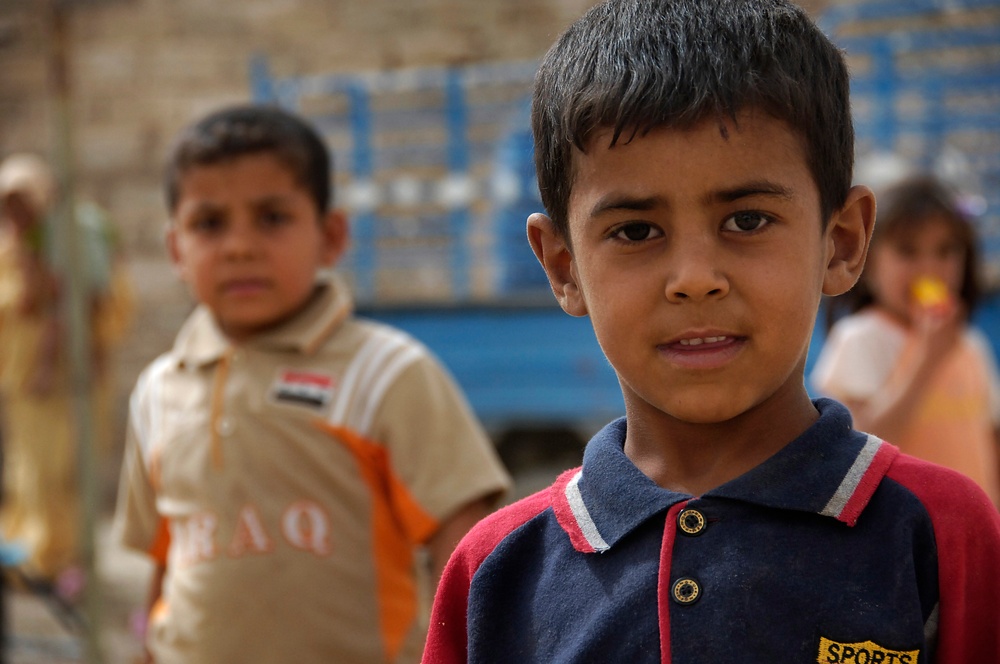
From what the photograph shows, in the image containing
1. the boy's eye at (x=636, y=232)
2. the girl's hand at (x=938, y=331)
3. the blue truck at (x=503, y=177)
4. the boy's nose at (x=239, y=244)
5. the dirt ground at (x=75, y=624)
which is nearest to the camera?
the boy's eye at (x=636, y=232)

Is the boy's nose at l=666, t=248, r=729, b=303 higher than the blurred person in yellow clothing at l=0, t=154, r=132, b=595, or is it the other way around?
the boy's nose at l=666, t=248, r=729, b=303

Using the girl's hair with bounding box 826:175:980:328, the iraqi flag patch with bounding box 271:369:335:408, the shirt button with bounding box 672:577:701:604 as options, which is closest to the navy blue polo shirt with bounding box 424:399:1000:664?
the shirt button with bounding box 672:577:701:604

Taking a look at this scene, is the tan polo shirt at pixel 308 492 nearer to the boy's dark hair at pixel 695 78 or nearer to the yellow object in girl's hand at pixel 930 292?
the boy's dark hair at pixel 695 78

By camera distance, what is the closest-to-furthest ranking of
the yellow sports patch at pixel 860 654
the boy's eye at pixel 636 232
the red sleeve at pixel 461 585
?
1. the yellow sports patch at pixel 860 654
2. the boy's eye at pixel 636 232
3. the red sleeve at pixel 461 585

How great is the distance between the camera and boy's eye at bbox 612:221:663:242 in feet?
3.84

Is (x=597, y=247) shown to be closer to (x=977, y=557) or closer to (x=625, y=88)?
(x=625, y=88)

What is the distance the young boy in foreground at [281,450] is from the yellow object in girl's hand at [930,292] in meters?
1.35

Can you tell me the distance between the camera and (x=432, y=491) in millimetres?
1922

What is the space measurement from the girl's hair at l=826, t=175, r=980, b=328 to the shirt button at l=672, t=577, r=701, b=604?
2.01 m

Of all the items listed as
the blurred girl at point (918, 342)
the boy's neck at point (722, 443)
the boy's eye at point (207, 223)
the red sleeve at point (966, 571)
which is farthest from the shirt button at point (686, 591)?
the blurred girl at point (918, 342)

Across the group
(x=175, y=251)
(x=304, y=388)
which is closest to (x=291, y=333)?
(x=304, y=388)

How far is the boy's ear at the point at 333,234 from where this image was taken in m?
2.26

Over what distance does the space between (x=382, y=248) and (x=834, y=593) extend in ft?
17.6

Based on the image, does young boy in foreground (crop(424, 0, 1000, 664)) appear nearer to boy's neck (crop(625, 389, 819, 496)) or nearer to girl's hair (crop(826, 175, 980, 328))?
boy's neck (crop(625, 389, 819, 496))
